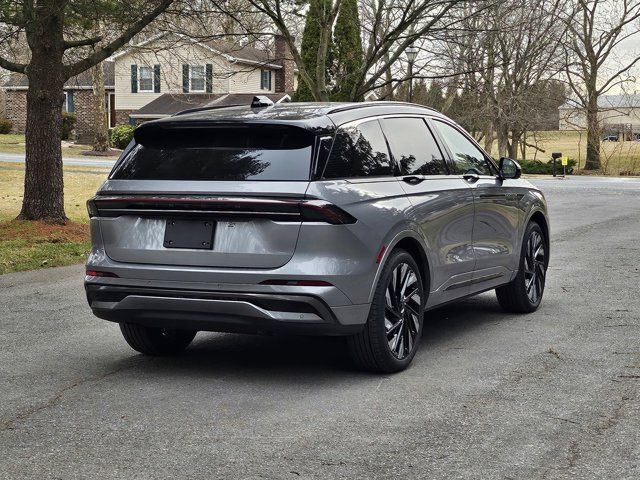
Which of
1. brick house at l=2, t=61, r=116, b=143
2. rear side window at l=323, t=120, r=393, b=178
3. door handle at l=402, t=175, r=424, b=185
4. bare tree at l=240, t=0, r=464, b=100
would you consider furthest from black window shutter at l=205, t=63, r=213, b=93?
rear side window at l=323, t=120, r=393, b=178

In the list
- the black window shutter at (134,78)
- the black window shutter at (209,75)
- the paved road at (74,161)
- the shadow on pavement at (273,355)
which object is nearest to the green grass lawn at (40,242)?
the black window shutter at (209,75)

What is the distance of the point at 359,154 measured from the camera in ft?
22.4

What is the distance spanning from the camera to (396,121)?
752 cm

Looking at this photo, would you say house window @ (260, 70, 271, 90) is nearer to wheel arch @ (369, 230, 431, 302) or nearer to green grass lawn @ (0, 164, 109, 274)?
green grass lawn @ (0, 164, 109, 274)

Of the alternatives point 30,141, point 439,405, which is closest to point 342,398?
point 439,405

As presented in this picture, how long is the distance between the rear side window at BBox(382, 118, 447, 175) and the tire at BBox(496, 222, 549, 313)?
5.24 ft

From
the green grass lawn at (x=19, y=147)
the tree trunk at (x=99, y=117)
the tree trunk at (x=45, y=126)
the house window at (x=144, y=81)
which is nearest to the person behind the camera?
the tree trunk at (x=45, y=126)

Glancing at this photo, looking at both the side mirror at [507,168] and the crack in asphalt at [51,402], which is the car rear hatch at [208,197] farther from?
the side mirror at [507,168]

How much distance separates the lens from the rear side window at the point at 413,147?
24.1ft

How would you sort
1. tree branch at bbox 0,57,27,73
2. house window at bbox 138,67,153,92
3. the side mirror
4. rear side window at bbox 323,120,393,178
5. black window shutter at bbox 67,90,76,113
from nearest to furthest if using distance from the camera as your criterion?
rear side window at bbox 323,120,393,178, the side mirror, tree branch at bbox 0,57,27,73, house window at bbox 138,67,153,92, black window shutter at bbox 67,90,76,113

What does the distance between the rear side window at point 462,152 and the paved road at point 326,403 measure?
1294mm

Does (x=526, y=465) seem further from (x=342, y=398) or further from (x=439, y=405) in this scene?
(x=342, y=398)

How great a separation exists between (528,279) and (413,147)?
7.55 ft

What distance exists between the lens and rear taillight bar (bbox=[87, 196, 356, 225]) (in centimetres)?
621
